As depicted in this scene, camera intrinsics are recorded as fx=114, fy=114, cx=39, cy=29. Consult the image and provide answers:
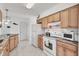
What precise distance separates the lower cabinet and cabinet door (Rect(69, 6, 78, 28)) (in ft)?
1.69

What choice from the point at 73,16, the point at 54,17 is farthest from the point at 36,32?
the point at 73,16

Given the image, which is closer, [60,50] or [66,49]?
[66,49]

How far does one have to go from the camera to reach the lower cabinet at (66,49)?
257 centimetres

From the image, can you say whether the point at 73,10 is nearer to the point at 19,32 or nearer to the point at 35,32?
the point at 19,32

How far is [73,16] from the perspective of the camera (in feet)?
9.38

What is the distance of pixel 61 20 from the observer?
11.5 feet

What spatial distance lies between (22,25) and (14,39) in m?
0.83

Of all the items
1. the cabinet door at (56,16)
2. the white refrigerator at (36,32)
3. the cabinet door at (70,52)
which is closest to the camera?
the cabinet door at (70,52)

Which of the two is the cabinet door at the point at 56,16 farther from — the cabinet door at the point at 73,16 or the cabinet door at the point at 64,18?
the cabinet door at the point at 73,16

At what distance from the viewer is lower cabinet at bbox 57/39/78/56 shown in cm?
257

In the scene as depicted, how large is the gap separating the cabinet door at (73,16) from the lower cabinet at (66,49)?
52 centimetres

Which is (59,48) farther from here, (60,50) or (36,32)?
(36,32)

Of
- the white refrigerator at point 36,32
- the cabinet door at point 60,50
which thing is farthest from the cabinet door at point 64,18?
the white refrigerator at point 36,32

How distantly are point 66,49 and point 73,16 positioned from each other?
855 millimetres
